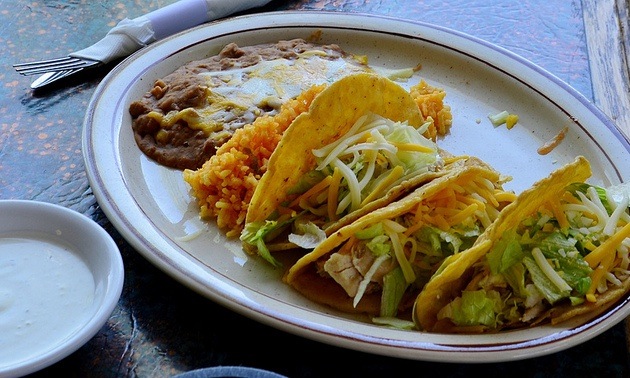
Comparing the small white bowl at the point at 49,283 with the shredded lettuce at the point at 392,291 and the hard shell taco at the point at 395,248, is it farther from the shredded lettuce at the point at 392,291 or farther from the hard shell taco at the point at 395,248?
the shredded lettuce at the point at 392,291

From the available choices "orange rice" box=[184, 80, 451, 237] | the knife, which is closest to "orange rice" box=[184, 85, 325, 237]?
"orange rice" box=[184, 80, 451, 237]

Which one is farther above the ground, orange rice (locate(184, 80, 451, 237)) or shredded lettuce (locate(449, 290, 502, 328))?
shredded lettuce (locate(449, 290, 502, 328))

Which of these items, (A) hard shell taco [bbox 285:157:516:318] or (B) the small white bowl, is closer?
(B) the small white bowl

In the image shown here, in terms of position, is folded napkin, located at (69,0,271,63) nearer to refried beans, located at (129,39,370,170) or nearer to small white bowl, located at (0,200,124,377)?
refried beans, located at (129,39,370,170)

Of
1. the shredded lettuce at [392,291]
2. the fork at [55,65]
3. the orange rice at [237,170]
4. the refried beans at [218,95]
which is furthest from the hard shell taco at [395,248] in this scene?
the fork at [55,65]

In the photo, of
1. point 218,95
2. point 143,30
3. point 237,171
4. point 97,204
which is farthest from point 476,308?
point 143,30

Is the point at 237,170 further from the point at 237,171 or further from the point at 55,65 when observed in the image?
the point at 55,65
